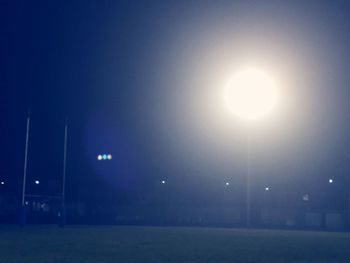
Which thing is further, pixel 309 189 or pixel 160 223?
pixel 309 189

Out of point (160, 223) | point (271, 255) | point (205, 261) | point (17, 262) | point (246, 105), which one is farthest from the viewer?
point (160, 223)

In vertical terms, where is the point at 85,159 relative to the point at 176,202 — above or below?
above

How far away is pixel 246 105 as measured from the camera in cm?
4781

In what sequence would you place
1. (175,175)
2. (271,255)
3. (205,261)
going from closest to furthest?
(205,261)
(271,255)
(175,175)

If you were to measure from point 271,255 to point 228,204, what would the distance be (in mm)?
49631

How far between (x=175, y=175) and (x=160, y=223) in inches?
706

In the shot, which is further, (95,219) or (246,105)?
(95,219)

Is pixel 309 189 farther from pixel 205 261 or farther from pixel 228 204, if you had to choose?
pixel 205 261

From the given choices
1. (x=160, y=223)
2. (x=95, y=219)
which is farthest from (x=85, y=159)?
(x=160, y=223)

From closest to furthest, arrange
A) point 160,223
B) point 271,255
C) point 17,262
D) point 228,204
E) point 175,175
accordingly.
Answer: point 17,262, point 271,255, point 160,223, point 228,204, point 175,175

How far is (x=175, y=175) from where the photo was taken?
76.1 metres

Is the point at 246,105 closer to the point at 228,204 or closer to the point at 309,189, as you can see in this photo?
the point at 228,204

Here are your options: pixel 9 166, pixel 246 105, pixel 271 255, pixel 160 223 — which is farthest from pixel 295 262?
pixel 9 166

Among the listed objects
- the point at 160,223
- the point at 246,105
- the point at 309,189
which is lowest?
the point at 160,223
